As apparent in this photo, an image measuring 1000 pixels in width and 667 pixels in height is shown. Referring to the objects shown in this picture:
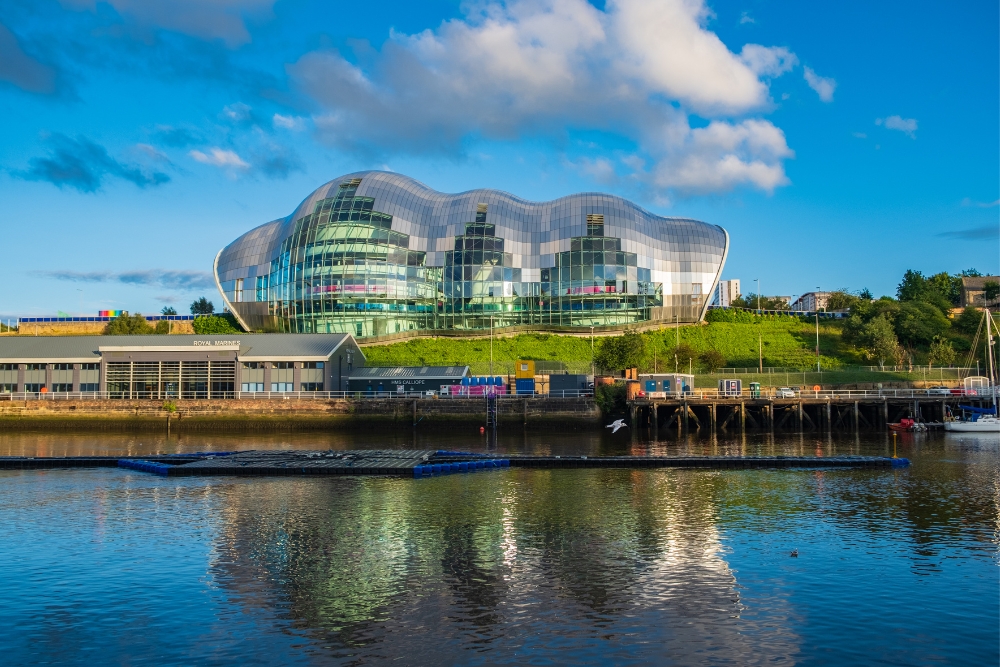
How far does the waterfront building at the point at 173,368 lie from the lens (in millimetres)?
75562

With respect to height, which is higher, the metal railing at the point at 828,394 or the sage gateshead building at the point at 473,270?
the sage gateshead building at the point at 473,270

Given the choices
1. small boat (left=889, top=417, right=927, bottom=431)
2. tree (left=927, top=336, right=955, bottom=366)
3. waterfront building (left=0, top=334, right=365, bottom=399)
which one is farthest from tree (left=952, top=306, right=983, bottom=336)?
waterfront building (left=0, top=334, right=365, bottom=399)

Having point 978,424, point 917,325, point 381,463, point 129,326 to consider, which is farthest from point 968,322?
point 129,326

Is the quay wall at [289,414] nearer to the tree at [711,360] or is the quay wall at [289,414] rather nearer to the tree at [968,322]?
the tree at [711,360]

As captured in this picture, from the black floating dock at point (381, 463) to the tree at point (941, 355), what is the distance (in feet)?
193

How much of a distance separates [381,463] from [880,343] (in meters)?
73.3

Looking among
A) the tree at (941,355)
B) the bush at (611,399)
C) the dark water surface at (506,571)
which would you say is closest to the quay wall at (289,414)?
the bush at (611,399)

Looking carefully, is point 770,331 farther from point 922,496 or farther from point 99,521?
point 99,521

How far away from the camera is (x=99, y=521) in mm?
30453

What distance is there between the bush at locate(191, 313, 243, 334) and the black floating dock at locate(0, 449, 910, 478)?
209 ft

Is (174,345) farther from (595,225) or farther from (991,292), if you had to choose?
(991,292)

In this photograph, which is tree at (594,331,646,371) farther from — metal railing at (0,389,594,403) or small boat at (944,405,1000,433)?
small boat at (944,405,1000,433)

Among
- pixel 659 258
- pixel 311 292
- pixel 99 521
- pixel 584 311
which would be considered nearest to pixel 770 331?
pixel 659 258

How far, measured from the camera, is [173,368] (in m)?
75.9
